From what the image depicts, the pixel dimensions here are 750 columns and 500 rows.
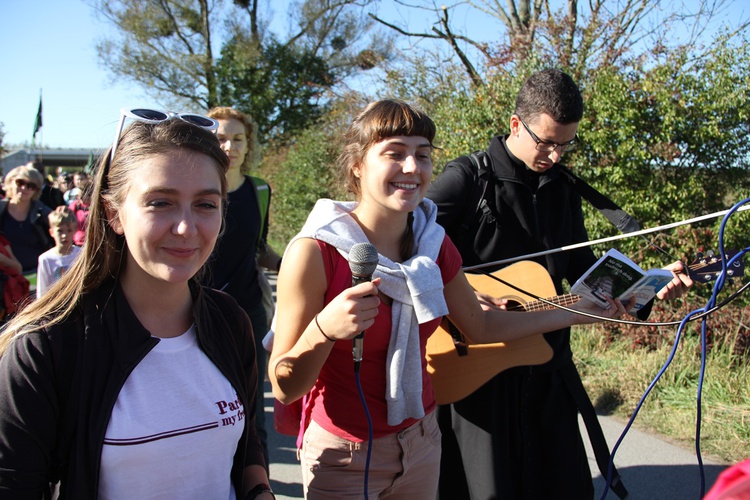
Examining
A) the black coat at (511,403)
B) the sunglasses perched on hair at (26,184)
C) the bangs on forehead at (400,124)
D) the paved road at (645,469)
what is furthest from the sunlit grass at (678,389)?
the sunglasses perched on hair at (26,184)

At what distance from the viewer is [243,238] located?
367cm

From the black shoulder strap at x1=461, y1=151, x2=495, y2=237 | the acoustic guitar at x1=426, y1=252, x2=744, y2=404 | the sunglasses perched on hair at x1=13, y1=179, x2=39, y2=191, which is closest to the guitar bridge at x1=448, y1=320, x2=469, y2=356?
the acoustic guitar at x1=426, y1=252, x2=744, y2=404

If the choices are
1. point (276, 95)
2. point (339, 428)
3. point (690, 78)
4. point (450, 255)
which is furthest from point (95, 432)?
point (276, 95)

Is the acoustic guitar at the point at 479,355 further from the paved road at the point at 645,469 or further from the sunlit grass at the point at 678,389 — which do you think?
the sunlit grass at the point at 678,389

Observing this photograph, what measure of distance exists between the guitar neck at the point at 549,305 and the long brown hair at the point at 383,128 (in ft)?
2.91

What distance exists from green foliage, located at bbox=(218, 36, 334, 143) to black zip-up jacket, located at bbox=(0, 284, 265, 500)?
23745 millimetres

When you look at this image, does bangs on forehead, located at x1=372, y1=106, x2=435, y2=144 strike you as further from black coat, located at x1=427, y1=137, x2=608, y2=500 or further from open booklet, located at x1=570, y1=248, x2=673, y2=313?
open booklet, located at x1=570, y1=248, x2=673, y2=313

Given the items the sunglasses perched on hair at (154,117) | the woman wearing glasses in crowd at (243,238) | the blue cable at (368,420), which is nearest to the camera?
the sunglasses perched on hair at (154,117)

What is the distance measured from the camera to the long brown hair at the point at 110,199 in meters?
1.58

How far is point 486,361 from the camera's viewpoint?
9.17 feet

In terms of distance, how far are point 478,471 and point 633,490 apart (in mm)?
1578

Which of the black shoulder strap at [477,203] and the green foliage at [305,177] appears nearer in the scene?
the black shoulder strap at [477,203]

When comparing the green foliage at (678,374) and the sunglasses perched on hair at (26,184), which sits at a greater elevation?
the sunglasses perched on hair at (26,184)

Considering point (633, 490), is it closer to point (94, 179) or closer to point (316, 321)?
point (316, 321)
